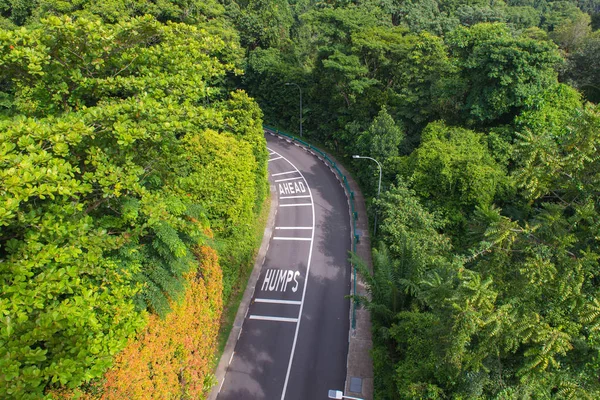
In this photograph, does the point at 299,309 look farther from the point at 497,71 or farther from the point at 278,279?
the point at 497,71

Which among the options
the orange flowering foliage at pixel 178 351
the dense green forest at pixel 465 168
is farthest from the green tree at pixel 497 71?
the orange flowering foliage at pixel 178 351

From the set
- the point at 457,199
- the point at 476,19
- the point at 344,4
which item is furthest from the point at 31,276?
the point at 476,19

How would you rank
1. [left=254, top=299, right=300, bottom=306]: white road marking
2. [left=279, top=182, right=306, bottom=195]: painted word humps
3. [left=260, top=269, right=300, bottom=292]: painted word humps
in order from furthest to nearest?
[left=279, top=182, right=306, bottom=195]: painted word humps < [left=260, top=269, right=300, bottom=292]: painted word humps < [left=254, top=299, right=300, bottom=306]: white road marking

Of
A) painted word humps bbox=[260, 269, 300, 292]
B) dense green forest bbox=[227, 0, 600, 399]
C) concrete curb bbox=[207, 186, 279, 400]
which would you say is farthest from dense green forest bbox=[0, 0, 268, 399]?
dense green forest bbox=[227, 0, 600, 399]

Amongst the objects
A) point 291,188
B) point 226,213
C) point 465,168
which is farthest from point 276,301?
point 465,168

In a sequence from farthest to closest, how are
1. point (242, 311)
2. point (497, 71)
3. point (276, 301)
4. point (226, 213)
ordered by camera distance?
point (497, 71), point (276, 301), point (242, 311), point (226, 213)

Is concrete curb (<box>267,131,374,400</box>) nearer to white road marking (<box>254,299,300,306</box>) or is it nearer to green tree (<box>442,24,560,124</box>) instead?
white road marking (<box>254,299,300,306</box>)
